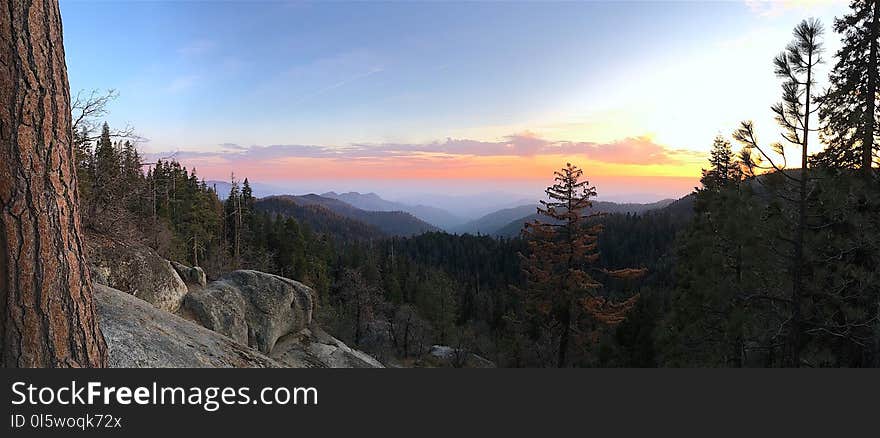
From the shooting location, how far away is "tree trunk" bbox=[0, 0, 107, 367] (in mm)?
2996

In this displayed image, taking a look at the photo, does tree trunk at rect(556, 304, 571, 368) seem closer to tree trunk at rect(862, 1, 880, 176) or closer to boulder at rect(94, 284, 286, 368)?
tree trunk at rect(862, 1, 880, 176)

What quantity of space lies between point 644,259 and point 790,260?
11494cm

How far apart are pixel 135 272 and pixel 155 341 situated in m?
7.89

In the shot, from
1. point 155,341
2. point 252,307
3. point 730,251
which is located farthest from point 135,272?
point 730,251

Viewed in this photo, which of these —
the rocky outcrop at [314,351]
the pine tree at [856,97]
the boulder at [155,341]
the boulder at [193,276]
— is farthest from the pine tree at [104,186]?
the pine tree at [856,97]

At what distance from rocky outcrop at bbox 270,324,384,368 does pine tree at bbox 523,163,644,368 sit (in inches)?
374

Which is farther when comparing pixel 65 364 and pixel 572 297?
pixel 572 297

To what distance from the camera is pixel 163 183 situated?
139 ft

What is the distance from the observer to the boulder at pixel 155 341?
619 cm

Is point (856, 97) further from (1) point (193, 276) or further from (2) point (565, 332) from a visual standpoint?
(1) point (193, 276)

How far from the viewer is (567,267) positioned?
15.7 metres

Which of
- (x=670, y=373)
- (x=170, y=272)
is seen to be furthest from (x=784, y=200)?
(x=170, y=272)

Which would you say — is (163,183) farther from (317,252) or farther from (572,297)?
(572,297)

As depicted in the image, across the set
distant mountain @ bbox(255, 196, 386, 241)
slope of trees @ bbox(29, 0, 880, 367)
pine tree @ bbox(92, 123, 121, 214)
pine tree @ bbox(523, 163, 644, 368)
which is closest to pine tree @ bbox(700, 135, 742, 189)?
slope of trees @ bbox(29, 0, 880, 367)
